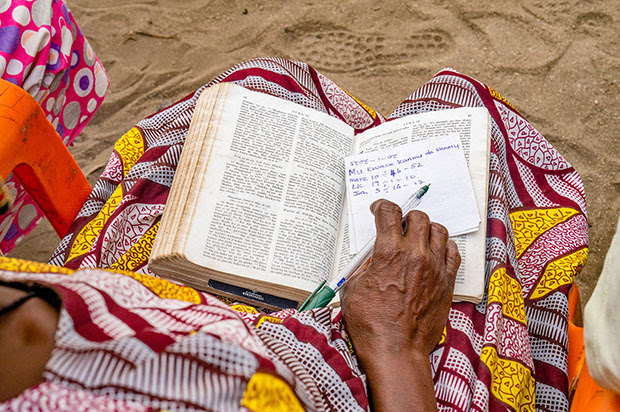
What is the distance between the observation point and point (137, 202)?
3.61 ft

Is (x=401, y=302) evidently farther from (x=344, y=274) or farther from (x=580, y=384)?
(x=580, y=384)

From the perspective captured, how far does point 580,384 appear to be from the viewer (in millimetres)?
841

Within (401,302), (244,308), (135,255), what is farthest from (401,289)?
(135,255)

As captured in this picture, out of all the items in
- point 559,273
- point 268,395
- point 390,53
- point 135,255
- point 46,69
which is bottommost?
point 268,395

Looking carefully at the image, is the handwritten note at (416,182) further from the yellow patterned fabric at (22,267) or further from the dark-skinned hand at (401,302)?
the yellow patterned fabric at (22,267)

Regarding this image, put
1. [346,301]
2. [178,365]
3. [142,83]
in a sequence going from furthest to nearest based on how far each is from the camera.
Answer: [142,83] < [346,301] < [178,365]

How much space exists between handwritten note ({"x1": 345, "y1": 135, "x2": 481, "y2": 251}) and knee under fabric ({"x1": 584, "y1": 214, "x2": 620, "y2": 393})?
296 millimetres

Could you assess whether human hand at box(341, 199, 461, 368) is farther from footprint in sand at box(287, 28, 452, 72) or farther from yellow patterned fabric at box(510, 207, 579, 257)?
footprint in sand at box(287, 28, 452, 72)

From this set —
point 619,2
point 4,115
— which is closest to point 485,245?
point 4,115

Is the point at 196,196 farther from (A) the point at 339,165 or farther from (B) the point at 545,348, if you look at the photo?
(B) the point at 545,348

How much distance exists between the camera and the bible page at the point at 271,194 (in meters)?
0.96

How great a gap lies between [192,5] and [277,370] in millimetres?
1973

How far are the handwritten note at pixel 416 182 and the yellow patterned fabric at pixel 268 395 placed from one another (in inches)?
17.2

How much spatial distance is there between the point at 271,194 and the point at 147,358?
0.53 metres
